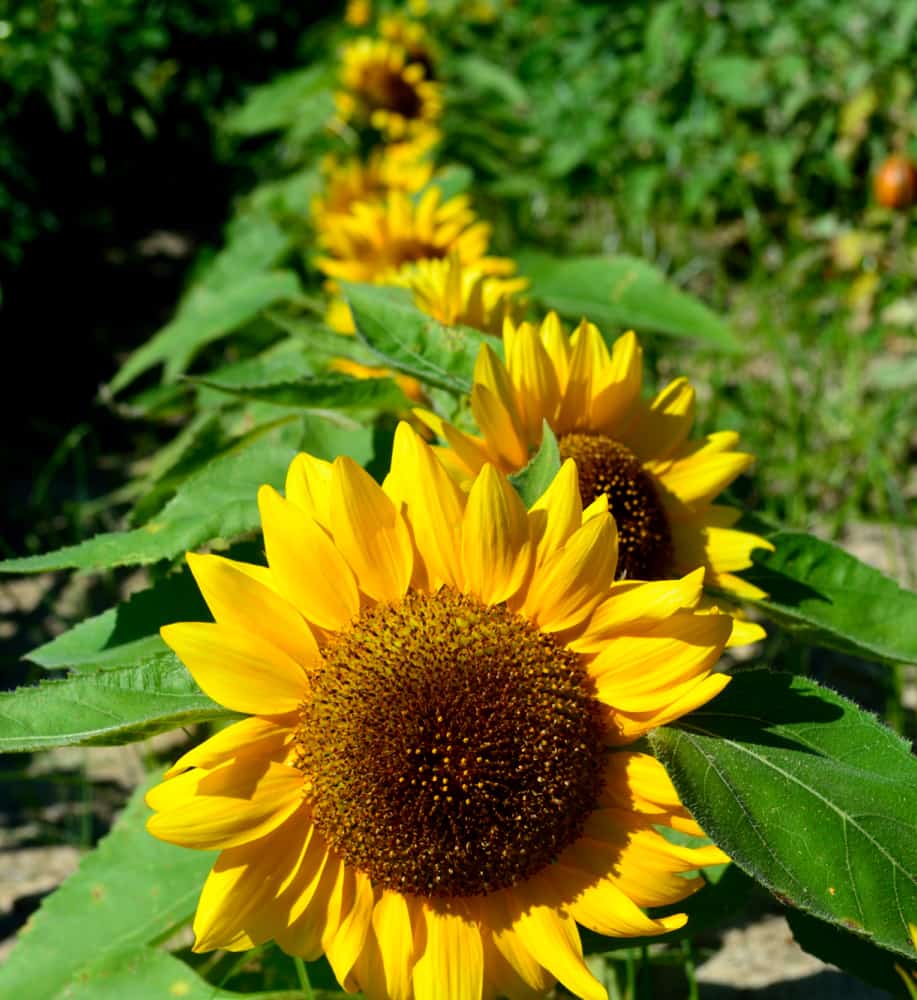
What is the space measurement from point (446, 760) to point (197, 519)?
0.45 meters

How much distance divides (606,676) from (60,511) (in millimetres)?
2340

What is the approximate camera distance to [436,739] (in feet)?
3.55

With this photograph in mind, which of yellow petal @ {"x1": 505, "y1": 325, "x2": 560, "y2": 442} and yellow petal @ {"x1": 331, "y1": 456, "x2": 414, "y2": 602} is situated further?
yellow petal @ {"x1": 505, "y1": 325, "x2": 560, "y2": 442}

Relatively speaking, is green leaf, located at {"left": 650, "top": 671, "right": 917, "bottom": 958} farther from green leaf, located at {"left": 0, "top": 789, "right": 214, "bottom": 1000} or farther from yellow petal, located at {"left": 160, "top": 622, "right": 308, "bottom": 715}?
green leaf, located at {"left": 0, "top": 789, "right": 214, "bottom": 1000}

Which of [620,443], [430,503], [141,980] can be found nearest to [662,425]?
[620,443]

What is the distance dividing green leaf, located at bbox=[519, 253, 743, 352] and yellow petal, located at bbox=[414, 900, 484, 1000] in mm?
1568

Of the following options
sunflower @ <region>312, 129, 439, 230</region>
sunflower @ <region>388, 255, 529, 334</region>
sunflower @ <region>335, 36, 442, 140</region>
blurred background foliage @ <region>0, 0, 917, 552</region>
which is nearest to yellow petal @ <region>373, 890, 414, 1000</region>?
sunflower @ <region>388, 255, 529, 334</region>

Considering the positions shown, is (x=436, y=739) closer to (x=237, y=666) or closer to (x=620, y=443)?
(x=237, y=666)

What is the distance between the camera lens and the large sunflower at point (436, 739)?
3.50ft

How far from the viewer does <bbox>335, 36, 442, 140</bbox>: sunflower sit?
12.0ft

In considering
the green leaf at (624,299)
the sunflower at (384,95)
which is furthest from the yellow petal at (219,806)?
the sunflower at (384,95)

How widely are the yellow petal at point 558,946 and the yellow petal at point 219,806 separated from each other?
0.24m

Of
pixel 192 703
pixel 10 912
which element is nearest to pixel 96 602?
pixel 10 912

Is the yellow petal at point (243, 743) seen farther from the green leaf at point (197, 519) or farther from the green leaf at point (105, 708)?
the green leaf at point (197, 519)
